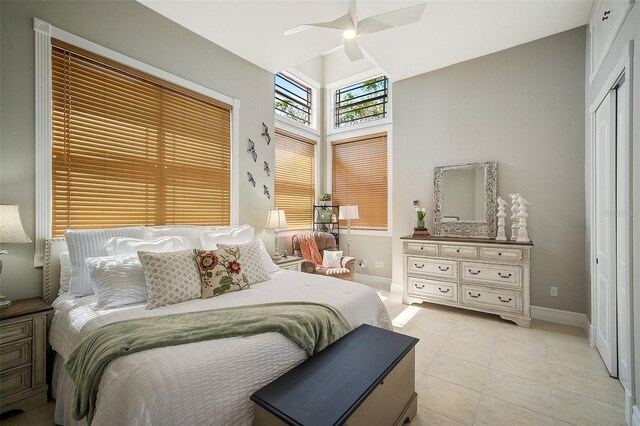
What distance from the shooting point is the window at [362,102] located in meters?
4.83

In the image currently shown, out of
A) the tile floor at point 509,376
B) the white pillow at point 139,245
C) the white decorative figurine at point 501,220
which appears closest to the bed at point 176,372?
the white pillow at point 139,245

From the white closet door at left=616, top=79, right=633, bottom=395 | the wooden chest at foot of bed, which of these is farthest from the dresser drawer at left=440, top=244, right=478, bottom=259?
the wooden chest at foot of bed

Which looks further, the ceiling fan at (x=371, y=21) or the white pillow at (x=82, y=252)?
the ceiling fan at (x=371, y=21)

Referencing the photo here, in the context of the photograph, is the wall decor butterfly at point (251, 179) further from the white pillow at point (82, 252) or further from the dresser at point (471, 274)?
the dresser at point (471, 274)

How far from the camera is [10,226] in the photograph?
1778 millimetres

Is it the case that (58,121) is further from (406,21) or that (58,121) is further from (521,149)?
(521,149)

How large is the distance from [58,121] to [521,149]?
15.2ft

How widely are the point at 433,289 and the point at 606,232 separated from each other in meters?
1.81

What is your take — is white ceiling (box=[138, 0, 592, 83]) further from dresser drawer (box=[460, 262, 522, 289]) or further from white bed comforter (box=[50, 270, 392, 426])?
white bed comforter (box=[50, 270, 392, 426])

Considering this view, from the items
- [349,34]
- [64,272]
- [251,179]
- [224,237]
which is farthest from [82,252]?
[349,34]

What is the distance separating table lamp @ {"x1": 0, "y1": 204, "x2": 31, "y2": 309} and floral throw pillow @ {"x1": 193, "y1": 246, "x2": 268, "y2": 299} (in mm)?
1043

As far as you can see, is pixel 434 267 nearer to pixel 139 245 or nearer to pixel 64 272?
pixel 139 245

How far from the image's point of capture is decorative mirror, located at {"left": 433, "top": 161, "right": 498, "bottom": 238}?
3557mm

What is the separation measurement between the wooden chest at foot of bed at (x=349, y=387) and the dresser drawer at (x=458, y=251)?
2.05 meters
